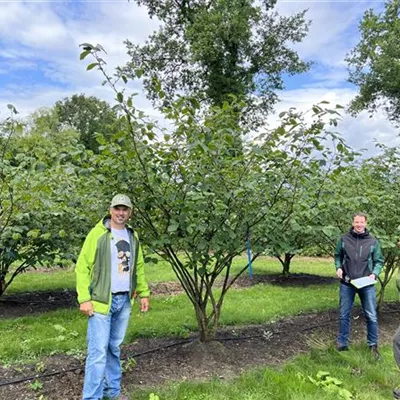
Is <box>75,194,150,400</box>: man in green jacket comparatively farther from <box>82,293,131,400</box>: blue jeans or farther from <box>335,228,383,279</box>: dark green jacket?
<box>335,228,383,279</box>: dark green jacket

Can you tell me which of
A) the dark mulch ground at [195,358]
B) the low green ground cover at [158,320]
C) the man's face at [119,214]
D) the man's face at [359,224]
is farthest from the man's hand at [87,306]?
the man's face at [359,224]

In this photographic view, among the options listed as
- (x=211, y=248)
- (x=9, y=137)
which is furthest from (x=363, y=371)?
(x=9, y=137)

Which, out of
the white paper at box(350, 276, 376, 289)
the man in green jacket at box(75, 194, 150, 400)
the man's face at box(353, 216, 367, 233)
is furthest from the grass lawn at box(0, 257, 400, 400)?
the man's face at box(353, 216, 367, 233)

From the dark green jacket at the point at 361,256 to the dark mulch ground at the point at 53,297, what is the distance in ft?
13.3

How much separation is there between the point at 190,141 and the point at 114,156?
28.5 inches

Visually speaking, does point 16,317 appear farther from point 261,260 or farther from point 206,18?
point 206,18

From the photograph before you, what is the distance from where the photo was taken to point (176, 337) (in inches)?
207

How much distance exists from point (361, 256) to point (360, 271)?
0.18 m

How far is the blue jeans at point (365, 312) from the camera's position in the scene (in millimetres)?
5051

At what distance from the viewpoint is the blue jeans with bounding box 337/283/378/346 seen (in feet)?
16.6

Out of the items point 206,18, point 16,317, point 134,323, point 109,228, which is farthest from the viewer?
point 206,18

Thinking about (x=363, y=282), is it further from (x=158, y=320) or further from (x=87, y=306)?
(x=87, y=306)

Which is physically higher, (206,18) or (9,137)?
(206,18)

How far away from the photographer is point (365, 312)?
16.8ft
